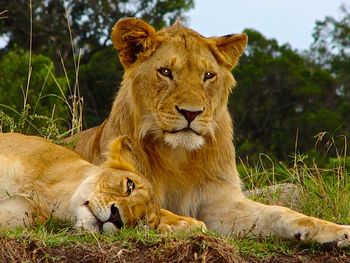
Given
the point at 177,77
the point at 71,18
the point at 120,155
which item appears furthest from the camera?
the point at 71,18

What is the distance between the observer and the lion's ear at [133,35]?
600cm

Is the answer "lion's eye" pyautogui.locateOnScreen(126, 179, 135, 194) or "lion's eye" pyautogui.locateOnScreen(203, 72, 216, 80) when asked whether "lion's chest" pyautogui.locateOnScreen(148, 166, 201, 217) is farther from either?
"lion's eye" pyautogui.locateOnScreen(126, 179, 135, 194)

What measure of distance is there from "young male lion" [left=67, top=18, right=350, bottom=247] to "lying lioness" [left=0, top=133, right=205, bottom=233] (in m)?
0.27

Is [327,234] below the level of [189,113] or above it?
below

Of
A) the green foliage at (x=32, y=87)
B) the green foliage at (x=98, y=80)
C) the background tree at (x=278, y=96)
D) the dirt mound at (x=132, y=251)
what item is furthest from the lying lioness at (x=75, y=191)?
the background tree at (x=278, y=96)

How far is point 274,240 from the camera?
546cm

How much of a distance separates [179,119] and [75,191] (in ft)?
2.16

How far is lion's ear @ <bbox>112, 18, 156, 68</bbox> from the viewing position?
19.7 ft

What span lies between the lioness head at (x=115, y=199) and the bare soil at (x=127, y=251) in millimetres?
160

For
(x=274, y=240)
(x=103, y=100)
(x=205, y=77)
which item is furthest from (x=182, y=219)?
(x=103, y=100)

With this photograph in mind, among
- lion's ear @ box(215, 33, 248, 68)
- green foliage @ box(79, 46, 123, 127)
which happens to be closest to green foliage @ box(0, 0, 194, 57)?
green foliage @ box(79, 46, 123, 127)

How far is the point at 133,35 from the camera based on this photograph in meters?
6.01

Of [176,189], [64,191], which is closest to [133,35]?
[176,189]

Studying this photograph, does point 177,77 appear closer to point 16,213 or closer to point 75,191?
point 75,191
